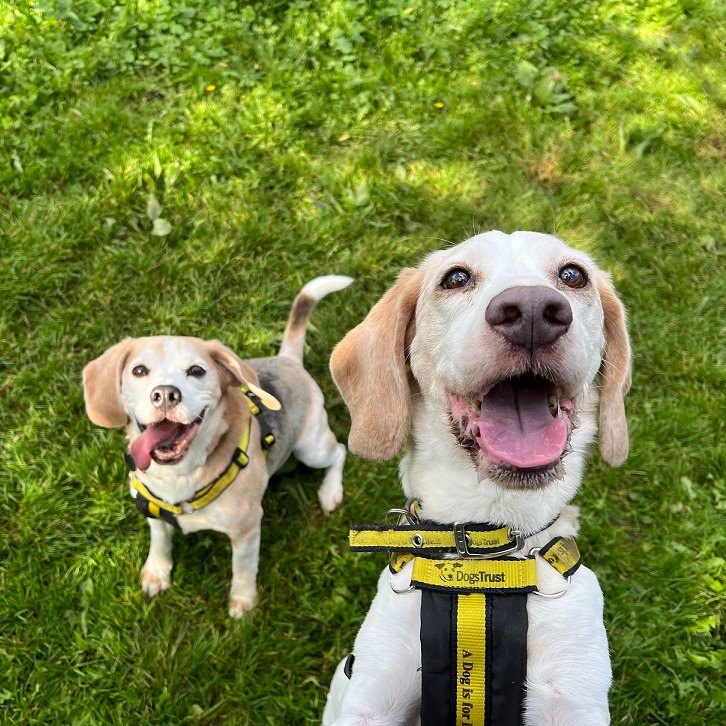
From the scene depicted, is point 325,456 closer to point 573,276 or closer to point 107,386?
point 107,386

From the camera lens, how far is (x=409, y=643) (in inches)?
92.2

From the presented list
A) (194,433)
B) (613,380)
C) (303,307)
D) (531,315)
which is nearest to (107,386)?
(194,433)

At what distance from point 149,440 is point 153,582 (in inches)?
44.9

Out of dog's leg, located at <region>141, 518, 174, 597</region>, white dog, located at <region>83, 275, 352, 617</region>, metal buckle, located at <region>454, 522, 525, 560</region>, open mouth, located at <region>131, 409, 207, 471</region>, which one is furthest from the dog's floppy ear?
metal buckle, located at <region>454, 522, 525, 560</region>

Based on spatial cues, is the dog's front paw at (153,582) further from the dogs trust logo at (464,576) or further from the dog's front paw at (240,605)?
the dogs trust logo at (464,576)

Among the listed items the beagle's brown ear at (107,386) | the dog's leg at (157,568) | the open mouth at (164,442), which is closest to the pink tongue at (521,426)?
the open mouth at (164,442)

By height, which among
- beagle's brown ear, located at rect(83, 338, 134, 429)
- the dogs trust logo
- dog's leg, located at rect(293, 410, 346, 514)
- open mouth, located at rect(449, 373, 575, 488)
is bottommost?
dog's leg, located at rect(293, 410, 346, 514)

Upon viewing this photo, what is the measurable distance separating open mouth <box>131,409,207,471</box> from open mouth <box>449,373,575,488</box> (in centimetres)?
145

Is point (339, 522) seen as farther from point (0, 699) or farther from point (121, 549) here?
point (0, 699)

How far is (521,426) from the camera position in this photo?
216 centimetres

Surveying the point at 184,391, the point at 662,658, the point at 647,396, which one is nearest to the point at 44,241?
the point at 184,391

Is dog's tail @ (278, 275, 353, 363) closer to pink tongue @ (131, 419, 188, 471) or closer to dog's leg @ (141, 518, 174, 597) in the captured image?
pink tongue @ (131, 419, 188, 471)

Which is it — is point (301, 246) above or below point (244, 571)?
above

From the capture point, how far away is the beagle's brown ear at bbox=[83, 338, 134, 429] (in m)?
3.21
